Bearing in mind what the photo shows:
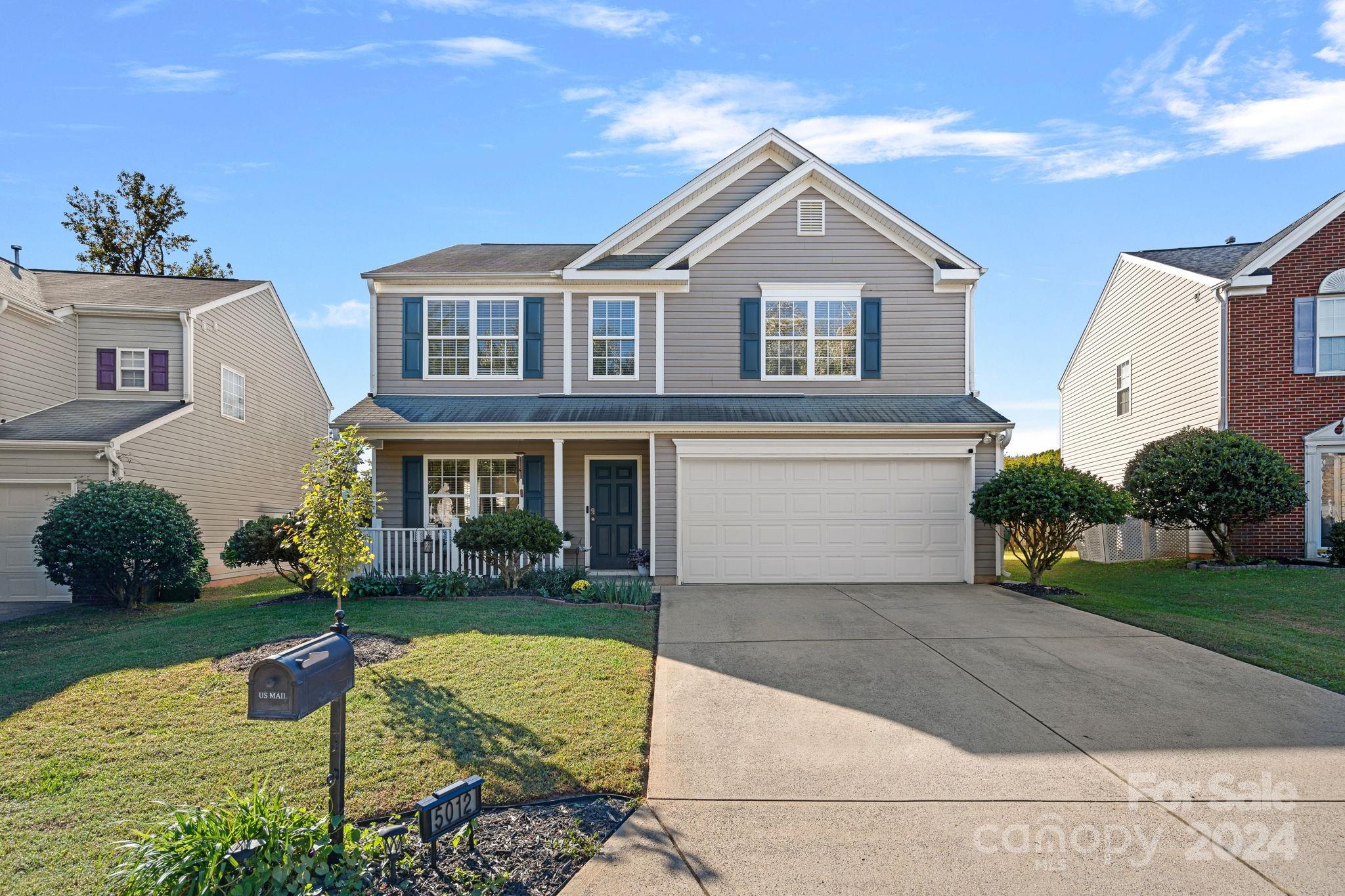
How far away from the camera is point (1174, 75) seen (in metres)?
12.6

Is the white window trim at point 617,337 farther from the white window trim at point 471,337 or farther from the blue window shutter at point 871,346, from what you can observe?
the blue window shutter at point 871,346

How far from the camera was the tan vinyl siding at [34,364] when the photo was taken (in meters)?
13.8

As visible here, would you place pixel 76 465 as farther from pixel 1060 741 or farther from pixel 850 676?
pixel 1060 741

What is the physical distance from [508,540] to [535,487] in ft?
8.38

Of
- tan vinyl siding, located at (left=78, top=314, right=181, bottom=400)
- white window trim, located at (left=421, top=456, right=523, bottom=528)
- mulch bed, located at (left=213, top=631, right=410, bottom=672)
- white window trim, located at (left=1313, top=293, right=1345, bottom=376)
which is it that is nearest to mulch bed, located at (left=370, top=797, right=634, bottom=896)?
mulch bed, located at (left=213, top=631, right=410, bottom=672)

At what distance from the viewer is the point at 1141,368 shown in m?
18.0

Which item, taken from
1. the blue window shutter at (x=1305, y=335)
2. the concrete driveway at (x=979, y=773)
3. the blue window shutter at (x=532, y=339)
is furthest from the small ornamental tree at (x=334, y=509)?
the blue window shutter at (x=1305, y=335)

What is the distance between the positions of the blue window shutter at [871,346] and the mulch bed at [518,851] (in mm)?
11197

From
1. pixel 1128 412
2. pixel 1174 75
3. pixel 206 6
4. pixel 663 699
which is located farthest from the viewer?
pixel 1128 412

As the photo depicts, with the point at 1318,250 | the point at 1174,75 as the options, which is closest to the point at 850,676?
the point at 1174,75

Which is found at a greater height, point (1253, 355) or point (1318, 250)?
point (1318, 250)

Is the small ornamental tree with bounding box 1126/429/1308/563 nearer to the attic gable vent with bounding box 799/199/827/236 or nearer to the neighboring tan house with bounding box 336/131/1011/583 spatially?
the neighboring tan house with bounding box 336/131/1011/583

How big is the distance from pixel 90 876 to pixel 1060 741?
5.64m

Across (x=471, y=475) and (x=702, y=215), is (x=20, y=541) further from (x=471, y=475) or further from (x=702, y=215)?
(x=702, y=215)
